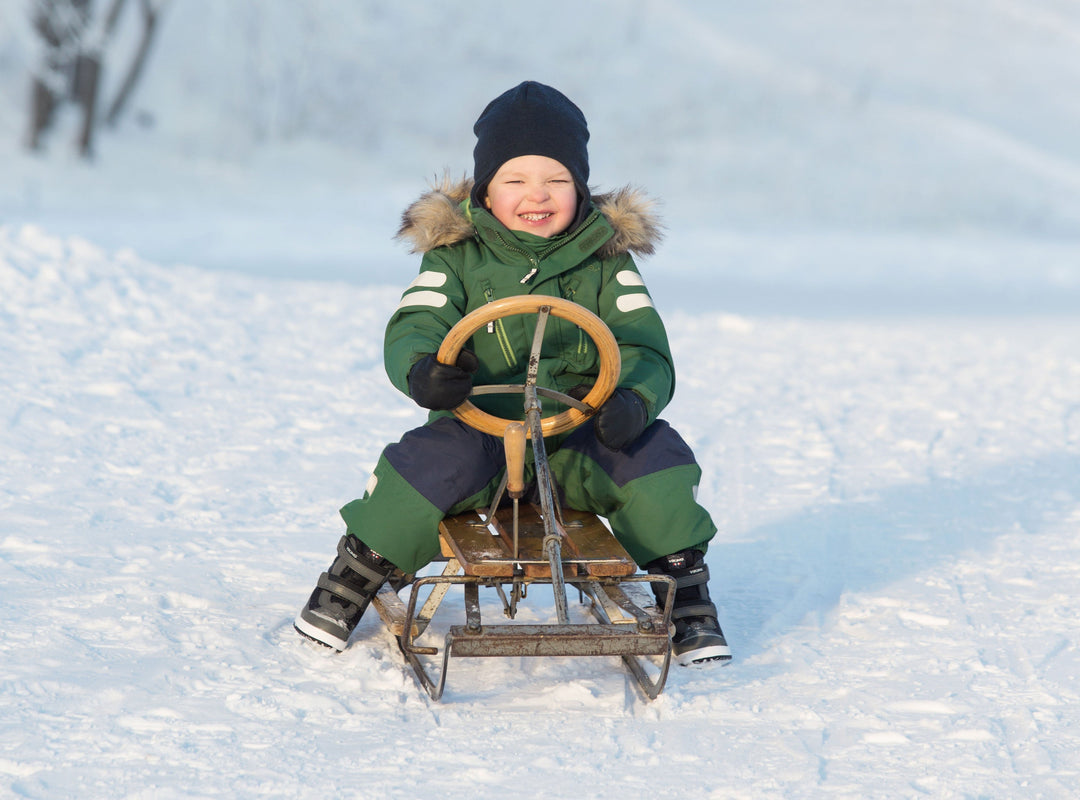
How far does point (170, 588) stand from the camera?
3.42 metres

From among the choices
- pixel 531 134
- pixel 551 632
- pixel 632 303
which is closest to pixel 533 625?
pixel 551 632

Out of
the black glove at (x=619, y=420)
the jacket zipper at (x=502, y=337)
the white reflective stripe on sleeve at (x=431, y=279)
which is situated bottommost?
the black glove at (x=619, y=420)

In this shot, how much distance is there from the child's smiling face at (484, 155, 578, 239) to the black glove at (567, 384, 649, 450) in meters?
0.53

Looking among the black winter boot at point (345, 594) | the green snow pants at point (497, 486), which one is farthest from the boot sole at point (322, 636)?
the green snow pants at point (497, 486)

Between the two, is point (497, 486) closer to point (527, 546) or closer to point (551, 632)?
point (527, 546)

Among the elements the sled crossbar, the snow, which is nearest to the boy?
the sled crossbar

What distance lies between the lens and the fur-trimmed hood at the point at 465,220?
3277 mm

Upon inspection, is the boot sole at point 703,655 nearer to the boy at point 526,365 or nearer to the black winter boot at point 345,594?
the boy at point 526,365

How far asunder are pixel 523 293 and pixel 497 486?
19.6 inches

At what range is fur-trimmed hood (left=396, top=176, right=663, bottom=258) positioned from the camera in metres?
3.28

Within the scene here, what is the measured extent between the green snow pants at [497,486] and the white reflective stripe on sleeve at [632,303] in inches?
12.1

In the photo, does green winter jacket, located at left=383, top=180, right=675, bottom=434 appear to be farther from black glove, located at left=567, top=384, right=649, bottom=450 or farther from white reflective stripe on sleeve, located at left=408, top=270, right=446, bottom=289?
black glove, located at left=567, top=384, right=649, bottom=450

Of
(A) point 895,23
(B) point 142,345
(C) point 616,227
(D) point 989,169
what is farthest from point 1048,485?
(A) point 895,23

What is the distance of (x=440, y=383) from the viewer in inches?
111
